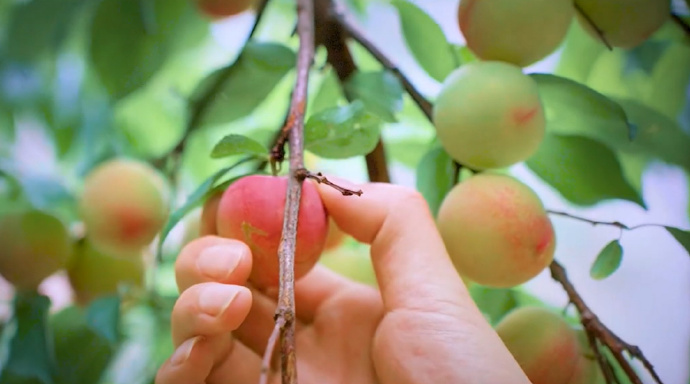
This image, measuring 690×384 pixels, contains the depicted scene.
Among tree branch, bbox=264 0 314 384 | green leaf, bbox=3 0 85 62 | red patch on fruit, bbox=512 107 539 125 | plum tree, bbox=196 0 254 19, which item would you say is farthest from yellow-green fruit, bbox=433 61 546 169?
green leaf, bbox=3 0 85 62

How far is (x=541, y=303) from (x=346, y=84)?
244mm

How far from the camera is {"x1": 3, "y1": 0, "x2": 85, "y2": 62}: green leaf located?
436mm

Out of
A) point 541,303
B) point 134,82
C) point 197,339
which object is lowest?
point 541,303

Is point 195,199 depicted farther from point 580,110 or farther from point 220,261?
point 580,110

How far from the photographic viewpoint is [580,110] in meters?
0.43

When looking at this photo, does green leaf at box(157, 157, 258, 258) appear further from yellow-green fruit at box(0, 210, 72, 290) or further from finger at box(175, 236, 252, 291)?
yellow-green fruit at box(0, 210, 72, 290)

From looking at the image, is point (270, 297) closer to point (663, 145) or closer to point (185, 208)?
point (185, 208)

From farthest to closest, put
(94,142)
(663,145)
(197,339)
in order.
Result: 1. (94,142)
2. (663,145)
3. (197,339)

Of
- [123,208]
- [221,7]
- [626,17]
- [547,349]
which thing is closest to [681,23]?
[626,17]

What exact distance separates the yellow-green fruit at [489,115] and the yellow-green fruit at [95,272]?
1.06 feet

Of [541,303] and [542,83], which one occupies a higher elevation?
[542,83]

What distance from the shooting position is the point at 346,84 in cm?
49

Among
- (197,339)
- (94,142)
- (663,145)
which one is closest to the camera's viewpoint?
(197,339)

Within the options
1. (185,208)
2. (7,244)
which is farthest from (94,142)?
(185,208)
